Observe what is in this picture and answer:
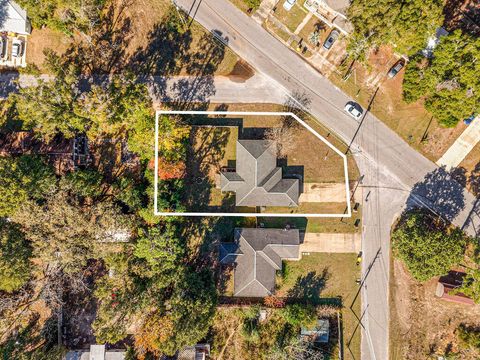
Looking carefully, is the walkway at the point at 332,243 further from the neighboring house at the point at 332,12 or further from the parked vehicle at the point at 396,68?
the neighboring house at the point at 332,12

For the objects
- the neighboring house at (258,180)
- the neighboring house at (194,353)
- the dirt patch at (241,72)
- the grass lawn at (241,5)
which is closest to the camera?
the neighboring house at (258,180)

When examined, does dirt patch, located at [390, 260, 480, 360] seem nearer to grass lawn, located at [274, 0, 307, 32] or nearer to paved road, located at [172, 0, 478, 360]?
paved road, located at [172, 0, 478, 360]

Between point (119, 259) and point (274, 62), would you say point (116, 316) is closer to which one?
point (119, 259)

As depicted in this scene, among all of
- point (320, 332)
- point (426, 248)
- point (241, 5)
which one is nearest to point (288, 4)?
point (241, 5)

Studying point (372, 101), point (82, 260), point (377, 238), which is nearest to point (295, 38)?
point (372, 101)

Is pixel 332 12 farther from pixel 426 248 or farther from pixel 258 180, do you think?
pixel 426 248

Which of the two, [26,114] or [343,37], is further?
[343,37]

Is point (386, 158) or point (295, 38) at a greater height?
point (295, 38)

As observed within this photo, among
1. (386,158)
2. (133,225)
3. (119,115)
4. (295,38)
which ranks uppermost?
(295,38)

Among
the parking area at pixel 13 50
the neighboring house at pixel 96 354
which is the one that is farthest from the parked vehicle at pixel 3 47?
the neighboring house at pixel 96 354
